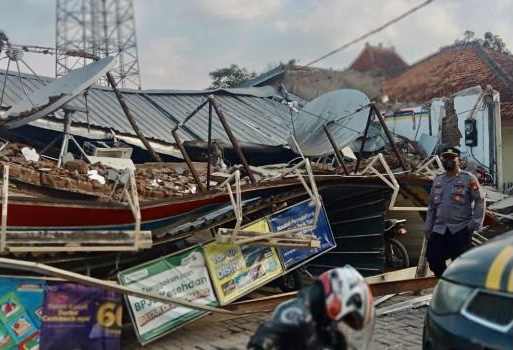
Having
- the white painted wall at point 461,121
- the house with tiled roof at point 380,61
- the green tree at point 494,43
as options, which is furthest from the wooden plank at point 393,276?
the green tree at point 494,43

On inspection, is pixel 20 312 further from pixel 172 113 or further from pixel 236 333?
pixel 172 113

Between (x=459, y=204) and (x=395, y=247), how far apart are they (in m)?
2.75

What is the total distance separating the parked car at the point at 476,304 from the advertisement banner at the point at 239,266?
2.52 m

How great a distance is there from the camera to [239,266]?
18.9 ft

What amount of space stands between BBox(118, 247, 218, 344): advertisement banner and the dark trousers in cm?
222

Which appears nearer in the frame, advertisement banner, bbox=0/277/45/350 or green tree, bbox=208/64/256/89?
advertisement banner, bbox=0/277/45/350

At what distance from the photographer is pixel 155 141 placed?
12281 millimetres

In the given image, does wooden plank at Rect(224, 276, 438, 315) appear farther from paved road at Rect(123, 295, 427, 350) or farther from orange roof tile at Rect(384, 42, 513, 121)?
orange roof tile at Rect(384, 42, 513, 121)

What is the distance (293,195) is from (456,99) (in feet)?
34.0

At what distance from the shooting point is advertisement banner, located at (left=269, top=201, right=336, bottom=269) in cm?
604

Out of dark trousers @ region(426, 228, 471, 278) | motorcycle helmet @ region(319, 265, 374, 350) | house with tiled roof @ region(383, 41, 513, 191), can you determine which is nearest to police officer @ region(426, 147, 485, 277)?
dark trousers @ region(426, 228, 471, 278)

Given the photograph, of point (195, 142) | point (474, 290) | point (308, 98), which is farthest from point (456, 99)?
point (474, 290)

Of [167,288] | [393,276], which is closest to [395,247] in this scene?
[393,276]

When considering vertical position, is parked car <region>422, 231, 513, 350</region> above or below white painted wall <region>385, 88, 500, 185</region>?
below
